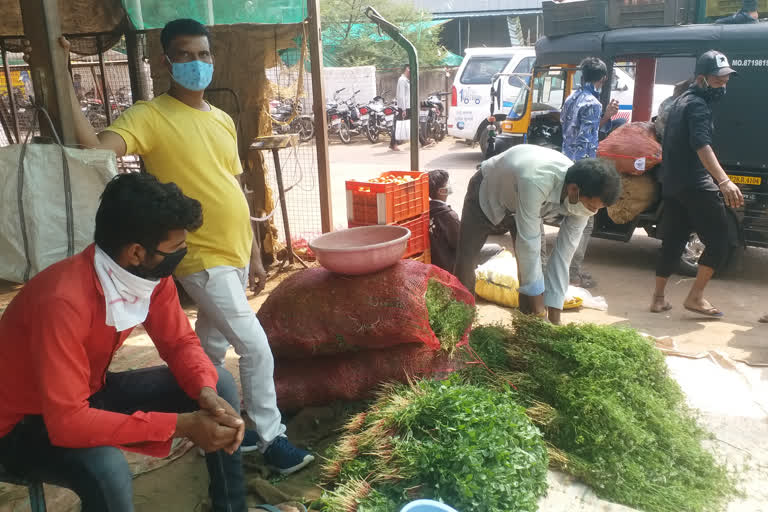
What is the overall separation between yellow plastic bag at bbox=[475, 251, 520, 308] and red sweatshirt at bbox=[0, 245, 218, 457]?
3.49 meters

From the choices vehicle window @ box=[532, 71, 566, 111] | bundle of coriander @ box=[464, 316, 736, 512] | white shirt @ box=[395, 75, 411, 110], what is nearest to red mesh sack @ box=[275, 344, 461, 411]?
bundle of coriander @ box=[464, 316, 736, 512]

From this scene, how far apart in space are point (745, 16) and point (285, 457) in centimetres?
537

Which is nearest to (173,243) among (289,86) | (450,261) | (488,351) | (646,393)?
(488,351)

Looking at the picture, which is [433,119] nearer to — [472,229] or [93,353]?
[472,229]

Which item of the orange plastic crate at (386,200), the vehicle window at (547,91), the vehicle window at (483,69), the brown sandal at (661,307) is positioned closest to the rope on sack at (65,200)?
the orange plastic crate at (386,200)

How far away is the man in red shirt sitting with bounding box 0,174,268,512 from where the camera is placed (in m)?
1.69

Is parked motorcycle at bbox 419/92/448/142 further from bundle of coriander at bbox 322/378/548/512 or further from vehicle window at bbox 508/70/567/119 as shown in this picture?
bundle of coriander at bbox 322/378/548/512

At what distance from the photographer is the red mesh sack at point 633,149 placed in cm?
537

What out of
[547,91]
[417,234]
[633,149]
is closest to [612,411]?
[417,234]

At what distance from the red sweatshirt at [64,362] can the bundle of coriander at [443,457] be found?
0.84 m

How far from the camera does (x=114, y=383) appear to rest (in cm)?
214

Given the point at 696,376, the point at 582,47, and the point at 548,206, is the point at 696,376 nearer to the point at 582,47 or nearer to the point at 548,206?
the point at 548,206

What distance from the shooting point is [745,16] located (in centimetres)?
533

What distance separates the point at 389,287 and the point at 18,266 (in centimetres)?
159
